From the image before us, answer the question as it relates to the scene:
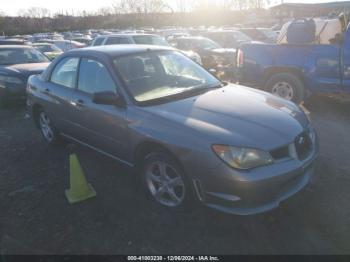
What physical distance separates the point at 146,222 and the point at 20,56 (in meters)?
8.33

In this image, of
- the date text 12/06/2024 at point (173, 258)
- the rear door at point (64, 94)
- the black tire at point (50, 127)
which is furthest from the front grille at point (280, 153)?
the black tire at point (50, 127)

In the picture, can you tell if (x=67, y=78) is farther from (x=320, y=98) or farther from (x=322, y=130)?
(x=320, y=98)

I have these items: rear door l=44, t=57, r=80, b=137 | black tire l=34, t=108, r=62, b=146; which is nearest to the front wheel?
rear door l=44, t=57, r=80, b=137

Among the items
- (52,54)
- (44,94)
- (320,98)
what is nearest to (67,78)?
(44,94)

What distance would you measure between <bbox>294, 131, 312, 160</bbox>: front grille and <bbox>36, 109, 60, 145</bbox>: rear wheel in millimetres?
3725

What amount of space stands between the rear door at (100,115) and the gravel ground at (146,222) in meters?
0.54

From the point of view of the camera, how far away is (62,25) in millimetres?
59719

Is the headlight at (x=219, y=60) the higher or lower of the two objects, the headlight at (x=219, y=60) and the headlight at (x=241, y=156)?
the higher

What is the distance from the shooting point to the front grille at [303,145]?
10.7ft

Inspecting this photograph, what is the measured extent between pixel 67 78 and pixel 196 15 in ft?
204

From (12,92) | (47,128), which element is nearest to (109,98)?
(47,128)

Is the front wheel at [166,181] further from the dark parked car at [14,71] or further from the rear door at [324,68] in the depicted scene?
the dark parked car at [14,71]

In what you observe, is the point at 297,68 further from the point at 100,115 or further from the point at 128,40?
the point at 128,40

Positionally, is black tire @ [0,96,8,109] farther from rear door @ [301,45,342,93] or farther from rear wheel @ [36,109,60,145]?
rear door @ [301,45,342,93]
